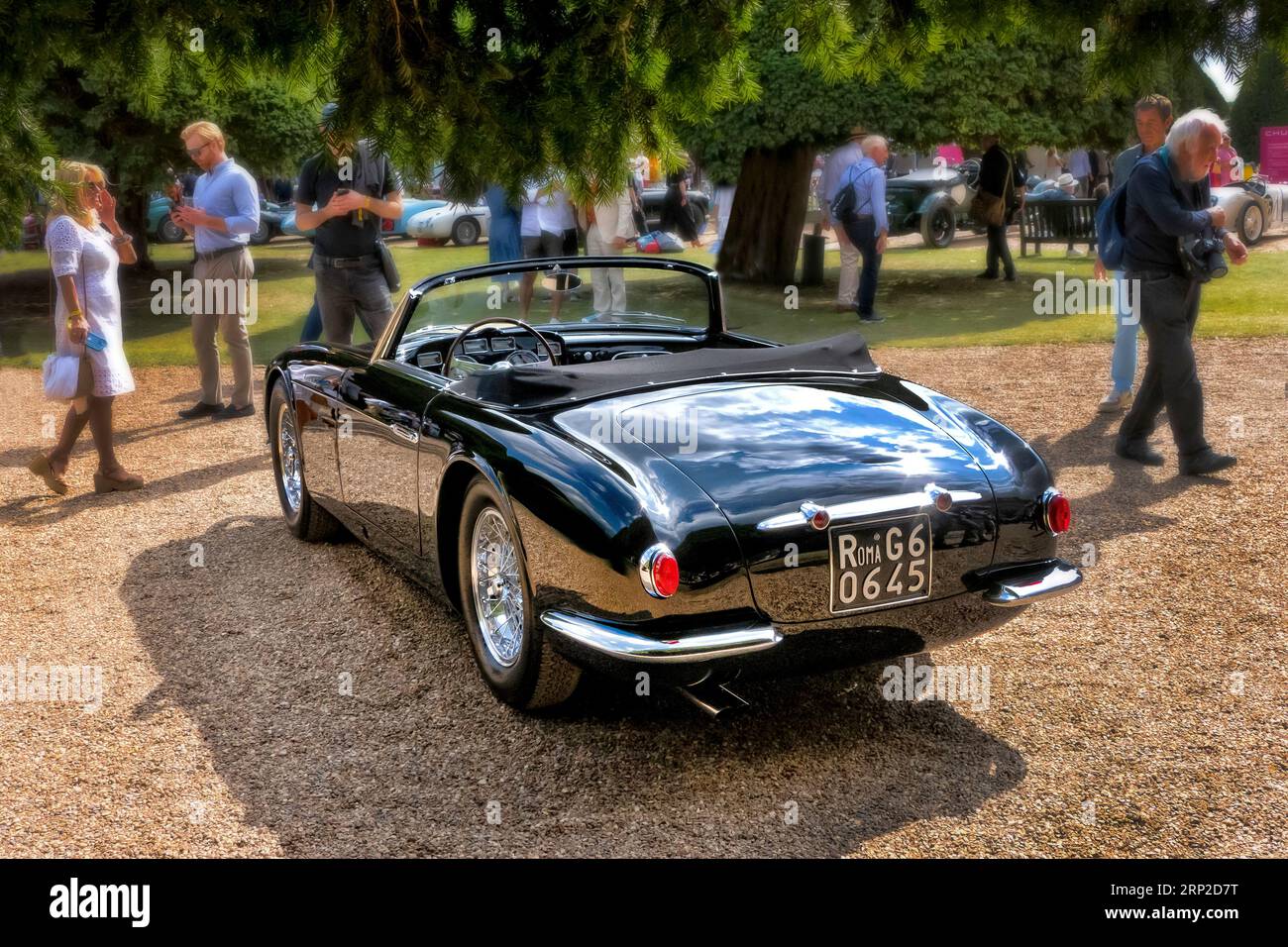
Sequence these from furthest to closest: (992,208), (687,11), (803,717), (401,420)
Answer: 1. (992,208)
2. (687,11)
3. (401,420)
4. (803,717)

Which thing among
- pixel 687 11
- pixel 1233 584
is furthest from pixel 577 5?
pixel 1233 584

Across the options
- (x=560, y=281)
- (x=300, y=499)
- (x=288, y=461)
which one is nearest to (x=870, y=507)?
(x=560, y=281)

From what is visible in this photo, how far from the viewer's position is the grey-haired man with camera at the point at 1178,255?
7129 millimetres

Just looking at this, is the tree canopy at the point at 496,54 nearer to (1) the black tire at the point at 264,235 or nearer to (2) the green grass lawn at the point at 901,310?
(2) the green grass lawn at the point at 901,310

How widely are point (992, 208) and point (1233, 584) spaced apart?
1268 cm

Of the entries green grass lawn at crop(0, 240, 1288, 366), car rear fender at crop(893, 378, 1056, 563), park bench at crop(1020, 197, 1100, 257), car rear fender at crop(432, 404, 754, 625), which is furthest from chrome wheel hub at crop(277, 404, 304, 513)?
park bench at crop(1020, 197, 1100, 257)

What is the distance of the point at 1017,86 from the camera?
51.3 ft

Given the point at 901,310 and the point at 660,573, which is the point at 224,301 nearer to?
the point at 660,573

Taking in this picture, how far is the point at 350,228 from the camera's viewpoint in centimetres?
854

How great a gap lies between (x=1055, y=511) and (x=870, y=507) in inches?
30.5

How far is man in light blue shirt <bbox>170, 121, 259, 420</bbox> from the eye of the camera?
9.23 m

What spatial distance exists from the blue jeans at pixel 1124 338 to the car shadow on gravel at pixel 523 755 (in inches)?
178
